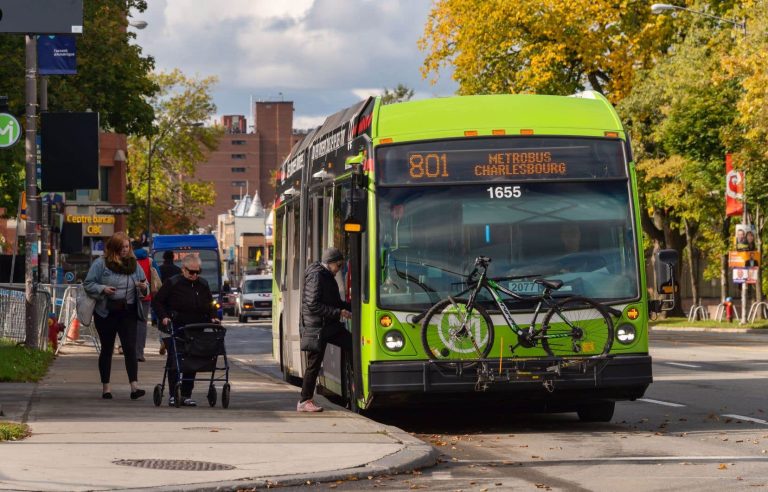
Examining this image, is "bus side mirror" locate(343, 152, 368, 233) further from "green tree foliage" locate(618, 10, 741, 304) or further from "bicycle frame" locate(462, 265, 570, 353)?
"green tree foliage" locate(618, 10, 741, 304)

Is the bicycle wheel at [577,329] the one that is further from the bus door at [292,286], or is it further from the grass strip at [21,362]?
the grass strip at [21,362]

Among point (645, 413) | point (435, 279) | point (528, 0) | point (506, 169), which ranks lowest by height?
point (645, 413)

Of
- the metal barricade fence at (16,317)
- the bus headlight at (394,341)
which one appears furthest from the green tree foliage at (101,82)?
the bus headlight at (394,341)

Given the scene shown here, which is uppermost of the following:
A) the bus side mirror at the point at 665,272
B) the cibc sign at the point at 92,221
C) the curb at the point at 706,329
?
the cibc sign at the point at 92,221

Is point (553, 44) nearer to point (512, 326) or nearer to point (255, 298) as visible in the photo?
point (255, 298)

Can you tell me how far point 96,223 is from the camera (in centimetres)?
7069

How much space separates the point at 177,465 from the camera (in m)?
10.5

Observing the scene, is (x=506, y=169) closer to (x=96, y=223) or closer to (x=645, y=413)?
(x=645, y=413)

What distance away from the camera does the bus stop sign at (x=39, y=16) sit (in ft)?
47.4

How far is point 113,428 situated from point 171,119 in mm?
77784

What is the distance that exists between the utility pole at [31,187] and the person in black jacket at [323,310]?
870cm

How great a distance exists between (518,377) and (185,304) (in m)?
3.98

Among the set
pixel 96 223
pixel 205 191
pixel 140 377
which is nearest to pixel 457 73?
pixel 96 223

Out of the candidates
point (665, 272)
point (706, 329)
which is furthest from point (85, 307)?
point (706, 329)
